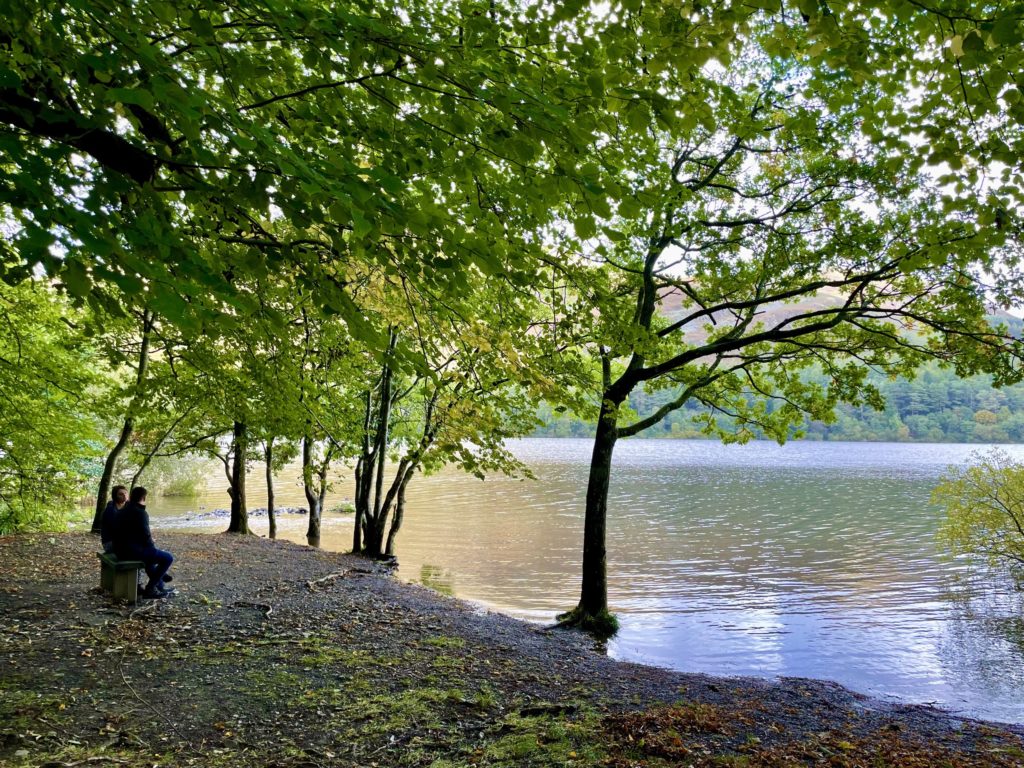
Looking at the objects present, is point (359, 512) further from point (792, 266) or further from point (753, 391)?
point (792, 266)

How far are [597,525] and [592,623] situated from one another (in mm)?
1913

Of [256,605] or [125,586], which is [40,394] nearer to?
[125,586]

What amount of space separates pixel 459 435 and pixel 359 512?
1200cm

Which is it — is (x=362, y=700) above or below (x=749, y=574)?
above

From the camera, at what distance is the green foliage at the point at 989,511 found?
18578mm

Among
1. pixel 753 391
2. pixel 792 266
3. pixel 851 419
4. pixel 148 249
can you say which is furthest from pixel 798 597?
pixel 851 419

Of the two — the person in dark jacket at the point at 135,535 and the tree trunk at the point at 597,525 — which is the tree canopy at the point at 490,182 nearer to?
the tree trunk at the point at 597,525

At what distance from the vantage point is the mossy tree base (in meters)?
12.0

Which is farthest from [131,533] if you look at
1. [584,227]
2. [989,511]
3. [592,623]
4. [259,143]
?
[989,511]

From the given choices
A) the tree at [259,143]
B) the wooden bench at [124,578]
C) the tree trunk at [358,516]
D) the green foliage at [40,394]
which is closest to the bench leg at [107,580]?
the wooden bench at [124,578]

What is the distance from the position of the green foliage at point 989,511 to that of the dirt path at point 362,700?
13.6 m

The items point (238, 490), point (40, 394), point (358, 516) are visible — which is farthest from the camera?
point (238, 490)

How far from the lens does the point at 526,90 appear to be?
10.4 ft

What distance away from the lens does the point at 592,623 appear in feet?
39.7
